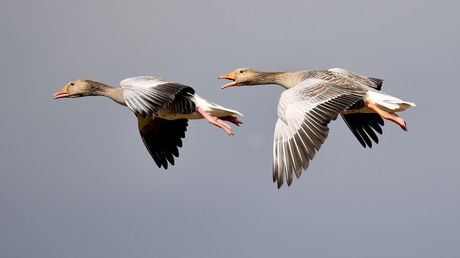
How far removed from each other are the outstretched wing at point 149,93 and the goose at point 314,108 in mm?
2053

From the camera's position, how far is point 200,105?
67.6ft

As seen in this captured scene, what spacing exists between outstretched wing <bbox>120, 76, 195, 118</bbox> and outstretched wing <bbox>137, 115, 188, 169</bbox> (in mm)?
2000

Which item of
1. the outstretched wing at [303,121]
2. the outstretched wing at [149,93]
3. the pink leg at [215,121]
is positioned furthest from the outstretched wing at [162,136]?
the outstretched wing at [303,121]

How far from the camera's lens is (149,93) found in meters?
19.6

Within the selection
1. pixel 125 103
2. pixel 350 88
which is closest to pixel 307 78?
pixel 350 88

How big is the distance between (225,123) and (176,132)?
2571 millimetres

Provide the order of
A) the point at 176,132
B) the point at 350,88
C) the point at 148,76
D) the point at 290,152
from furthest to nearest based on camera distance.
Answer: the point at 176,132, the point at 148,76, the point at 350,88, the point at 290,152

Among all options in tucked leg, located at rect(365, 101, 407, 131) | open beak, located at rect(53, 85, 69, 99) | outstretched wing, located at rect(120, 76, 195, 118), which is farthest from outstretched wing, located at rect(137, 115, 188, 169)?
tucked leg, located at rect(365, 101, 407, 131)

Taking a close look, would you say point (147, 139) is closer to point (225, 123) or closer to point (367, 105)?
point (225, 123)

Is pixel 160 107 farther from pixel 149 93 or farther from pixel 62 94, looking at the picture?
pixel 62 94

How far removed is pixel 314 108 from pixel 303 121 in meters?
0.39

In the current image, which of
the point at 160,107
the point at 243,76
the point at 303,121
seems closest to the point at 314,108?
the point at 303,121

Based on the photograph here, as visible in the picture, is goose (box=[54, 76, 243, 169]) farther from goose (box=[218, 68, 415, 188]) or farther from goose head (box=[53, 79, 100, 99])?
goose (box=[218, 68, 415, 188])

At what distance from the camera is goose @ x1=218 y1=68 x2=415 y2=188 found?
18.2 metres
